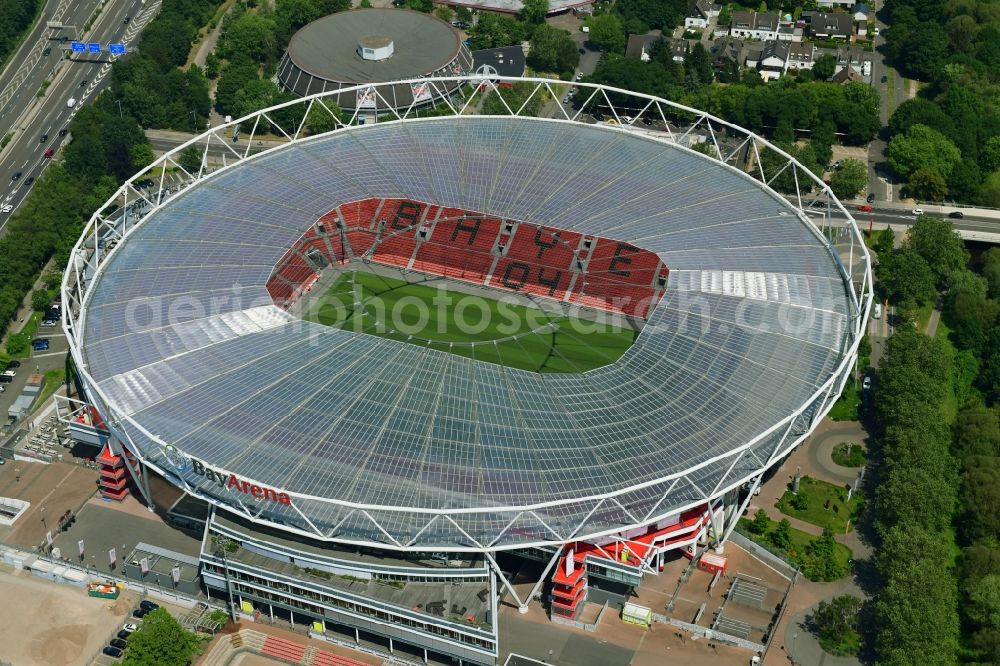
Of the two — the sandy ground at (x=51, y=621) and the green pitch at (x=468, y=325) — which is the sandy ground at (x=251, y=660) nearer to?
the sandy ground at (x=51, y=621)

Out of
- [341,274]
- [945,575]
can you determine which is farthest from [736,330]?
[341,274]

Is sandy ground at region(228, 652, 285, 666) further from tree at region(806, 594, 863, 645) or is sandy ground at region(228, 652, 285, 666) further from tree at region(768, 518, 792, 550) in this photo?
tree at region(768, 518, 792, 550)

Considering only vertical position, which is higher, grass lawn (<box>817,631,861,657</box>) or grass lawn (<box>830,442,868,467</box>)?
grass lawn (<box>830,442,868,467</box>)

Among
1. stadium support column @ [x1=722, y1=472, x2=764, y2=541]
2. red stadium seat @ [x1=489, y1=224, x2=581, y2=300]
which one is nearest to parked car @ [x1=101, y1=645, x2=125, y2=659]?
red stadium seat @ [x1=489, y1=224, x2=581, y2=300]

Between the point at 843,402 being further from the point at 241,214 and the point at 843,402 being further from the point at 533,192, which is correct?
the point at 241,214

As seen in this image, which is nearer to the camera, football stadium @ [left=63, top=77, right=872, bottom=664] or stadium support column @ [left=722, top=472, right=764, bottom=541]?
football stadium @ [left=63, top=77, right=872, bottom=664]

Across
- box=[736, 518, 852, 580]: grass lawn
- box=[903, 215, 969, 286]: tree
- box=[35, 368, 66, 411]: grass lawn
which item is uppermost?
box=[903, 215, 969, 286]: tree

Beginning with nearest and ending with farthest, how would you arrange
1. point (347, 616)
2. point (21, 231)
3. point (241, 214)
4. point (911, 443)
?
point (347, 616)
point (911, 443)
point (241, 214)
point (21, 231)
